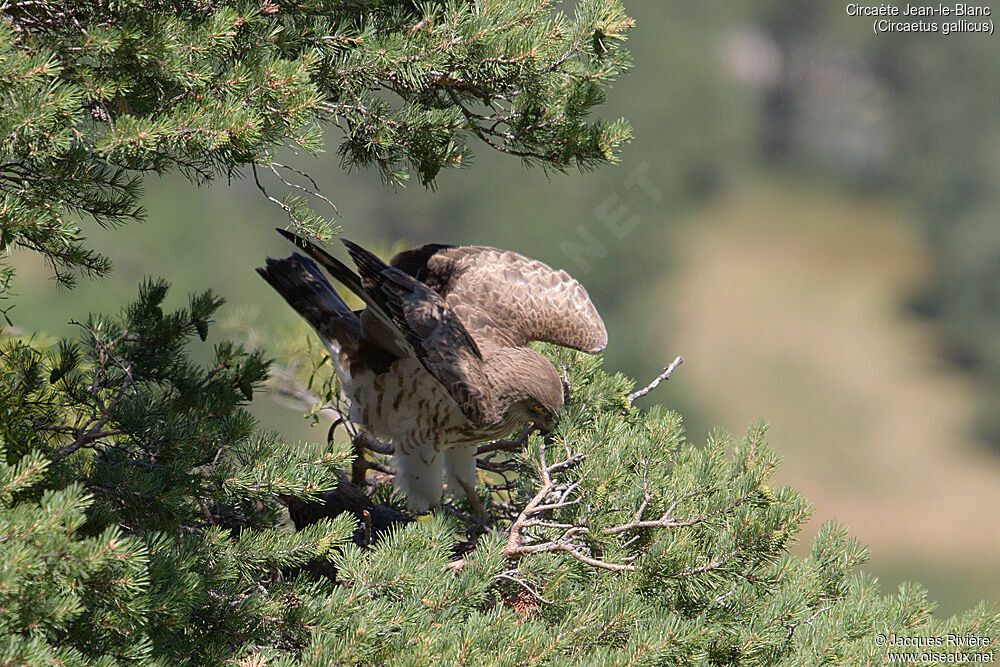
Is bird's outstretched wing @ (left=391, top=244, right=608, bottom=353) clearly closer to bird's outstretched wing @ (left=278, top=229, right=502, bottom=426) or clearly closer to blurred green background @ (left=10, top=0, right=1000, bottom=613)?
bird's outstretched wing @ (left=278, top=229, right=502, bottom=426)

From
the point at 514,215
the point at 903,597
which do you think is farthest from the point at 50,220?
the point at 514,215

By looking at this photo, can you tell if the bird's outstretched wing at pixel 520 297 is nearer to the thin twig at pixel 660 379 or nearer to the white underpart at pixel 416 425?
the thin twig at pixel 660 379

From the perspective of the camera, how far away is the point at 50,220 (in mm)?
1790

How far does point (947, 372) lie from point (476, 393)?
31.1m

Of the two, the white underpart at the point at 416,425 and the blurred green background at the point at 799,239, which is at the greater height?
the blurred green background at the point at 799,239

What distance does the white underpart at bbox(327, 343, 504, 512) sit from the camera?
3.22 metres

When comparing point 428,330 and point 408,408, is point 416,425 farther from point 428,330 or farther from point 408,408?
point 428,330

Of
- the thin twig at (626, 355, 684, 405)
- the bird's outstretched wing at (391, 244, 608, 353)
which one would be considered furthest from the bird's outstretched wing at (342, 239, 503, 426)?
the thin twig at (626, 355, 684, 405)

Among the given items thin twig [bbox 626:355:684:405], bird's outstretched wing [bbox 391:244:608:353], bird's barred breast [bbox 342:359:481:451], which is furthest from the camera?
bird's outstretched wing [bbox 391:244:608:353]

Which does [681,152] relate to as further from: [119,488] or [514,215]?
[119,488]

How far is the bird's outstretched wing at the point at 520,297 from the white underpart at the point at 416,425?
37cm

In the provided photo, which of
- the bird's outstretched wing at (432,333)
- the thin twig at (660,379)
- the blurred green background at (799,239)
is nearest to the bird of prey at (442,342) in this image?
the bird's outstretched wing at (432,333)

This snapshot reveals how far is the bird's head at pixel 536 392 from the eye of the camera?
304 centimetres

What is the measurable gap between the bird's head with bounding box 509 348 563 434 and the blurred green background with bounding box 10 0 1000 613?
701 inches
